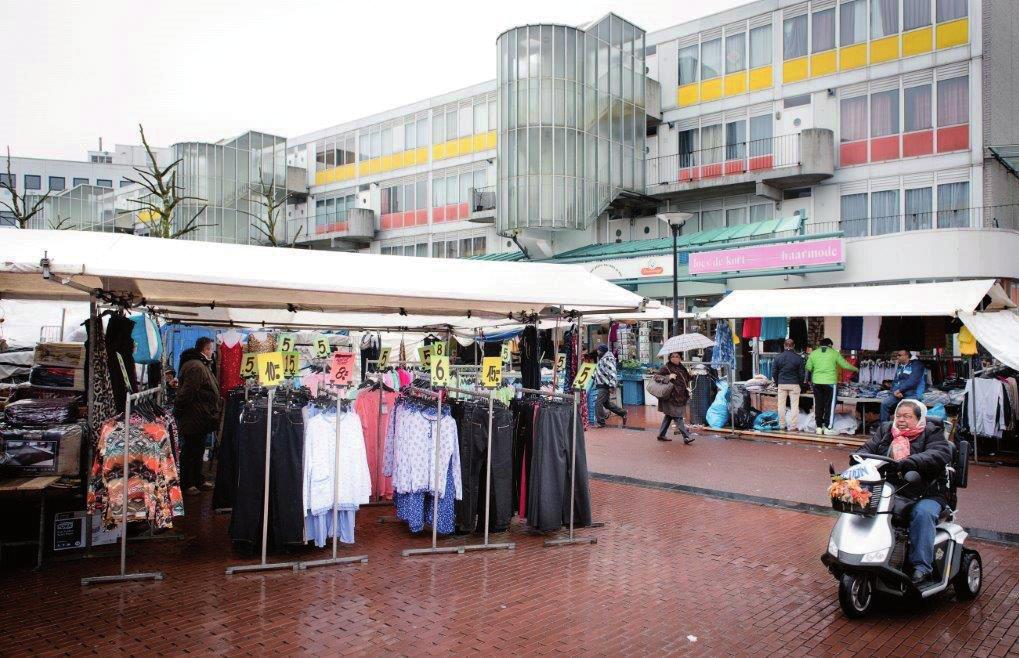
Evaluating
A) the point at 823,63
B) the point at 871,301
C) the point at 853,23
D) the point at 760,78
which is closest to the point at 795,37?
the point at 823,63

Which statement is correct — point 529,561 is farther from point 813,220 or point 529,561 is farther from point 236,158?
point 236,158

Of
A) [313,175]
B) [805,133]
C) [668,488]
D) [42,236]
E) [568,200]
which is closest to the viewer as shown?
[42,236]

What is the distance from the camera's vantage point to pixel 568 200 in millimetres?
27781

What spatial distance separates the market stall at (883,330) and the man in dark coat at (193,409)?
35.4 feet

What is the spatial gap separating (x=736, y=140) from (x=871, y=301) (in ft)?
44.7

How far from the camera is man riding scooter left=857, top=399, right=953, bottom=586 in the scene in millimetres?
5207

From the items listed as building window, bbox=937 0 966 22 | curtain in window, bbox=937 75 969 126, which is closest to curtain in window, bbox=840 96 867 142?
curtain in window, bbox=937 75 969 126

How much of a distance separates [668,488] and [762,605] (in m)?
4.33

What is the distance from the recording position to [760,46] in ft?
83.3

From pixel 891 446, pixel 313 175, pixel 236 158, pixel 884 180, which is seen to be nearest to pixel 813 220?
pixel 884 180

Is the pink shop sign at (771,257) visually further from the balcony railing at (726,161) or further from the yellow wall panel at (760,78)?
the yellow wall panel at (760,78)

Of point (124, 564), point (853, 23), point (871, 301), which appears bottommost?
point (124, 564)

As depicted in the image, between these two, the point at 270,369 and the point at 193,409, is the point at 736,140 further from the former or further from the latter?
the point at 270,369

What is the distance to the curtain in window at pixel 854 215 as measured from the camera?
910 inches
